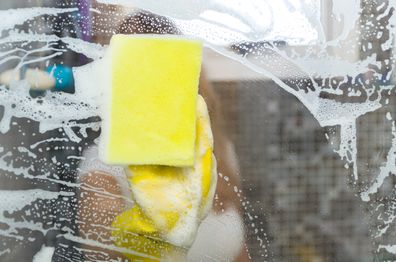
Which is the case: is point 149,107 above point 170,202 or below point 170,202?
above

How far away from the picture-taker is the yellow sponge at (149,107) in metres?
0.69

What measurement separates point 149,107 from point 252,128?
0.52ft

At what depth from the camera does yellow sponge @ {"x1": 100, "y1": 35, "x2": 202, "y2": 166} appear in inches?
27.2

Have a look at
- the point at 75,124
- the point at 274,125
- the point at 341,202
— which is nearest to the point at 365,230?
the point at 341,202

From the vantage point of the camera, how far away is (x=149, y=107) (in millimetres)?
694

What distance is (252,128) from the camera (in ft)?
2.47

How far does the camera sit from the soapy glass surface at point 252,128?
71 centimetres

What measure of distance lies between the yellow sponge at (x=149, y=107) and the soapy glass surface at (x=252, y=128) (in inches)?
1.4

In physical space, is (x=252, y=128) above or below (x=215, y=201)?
above

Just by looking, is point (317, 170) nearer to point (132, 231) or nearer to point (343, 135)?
point (343, 135)

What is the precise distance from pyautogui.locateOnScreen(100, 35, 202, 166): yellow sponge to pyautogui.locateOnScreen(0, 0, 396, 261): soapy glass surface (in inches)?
1.4

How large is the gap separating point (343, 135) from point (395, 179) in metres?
0.11

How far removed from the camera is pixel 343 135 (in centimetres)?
78

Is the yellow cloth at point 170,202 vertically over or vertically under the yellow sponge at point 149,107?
under
